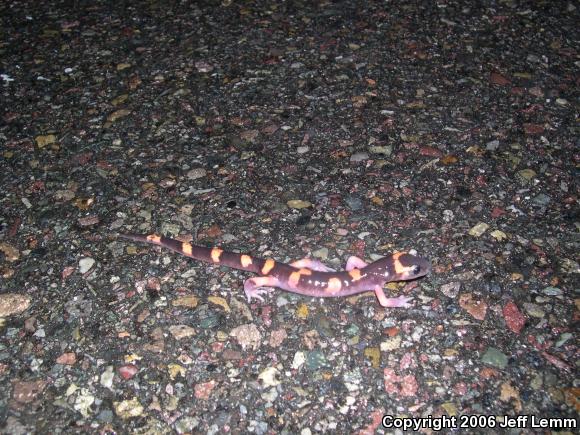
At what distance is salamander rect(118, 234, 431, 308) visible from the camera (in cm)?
360

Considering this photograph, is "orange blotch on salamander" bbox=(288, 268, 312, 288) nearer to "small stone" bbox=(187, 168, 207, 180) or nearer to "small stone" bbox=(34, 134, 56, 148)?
"small stone" bbox=(187, 168, 207, 180)

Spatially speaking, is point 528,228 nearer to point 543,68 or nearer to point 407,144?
point 407,144

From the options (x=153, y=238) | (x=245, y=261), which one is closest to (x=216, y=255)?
(x=245, y=261)

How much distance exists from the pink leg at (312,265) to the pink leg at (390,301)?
43 cm

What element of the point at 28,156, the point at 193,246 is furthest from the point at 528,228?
the point at 28,156

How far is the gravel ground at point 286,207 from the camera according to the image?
3.16m

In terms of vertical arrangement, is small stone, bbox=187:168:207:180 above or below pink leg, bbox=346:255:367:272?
above

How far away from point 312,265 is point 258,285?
45 centimetres

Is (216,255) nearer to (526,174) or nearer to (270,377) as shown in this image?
(270,377)

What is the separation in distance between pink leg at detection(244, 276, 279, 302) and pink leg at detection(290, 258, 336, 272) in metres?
0.23

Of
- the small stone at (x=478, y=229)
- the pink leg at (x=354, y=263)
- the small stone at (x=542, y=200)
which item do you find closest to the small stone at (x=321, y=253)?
the pink leg at (x=354, y=263)

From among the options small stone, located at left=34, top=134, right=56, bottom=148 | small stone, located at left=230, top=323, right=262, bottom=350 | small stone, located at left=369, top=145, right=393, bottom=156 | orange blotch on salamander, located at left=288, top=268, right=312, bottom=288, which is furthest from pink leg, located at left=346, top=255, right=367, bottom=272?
small stone, located at left=34, top=134, right=56, bottom=148

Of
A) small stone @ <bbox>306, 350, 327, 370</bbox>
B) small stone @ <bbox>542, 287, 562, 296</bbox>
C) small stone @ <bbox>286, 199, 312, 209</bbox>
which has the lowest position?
small stone @ <bbox>306, 350, 327, 370</bbox>

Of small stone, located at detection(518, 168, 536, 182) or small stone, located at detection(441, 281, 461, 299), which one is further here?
small stone, located at detection(518, 168, 536, 182)
